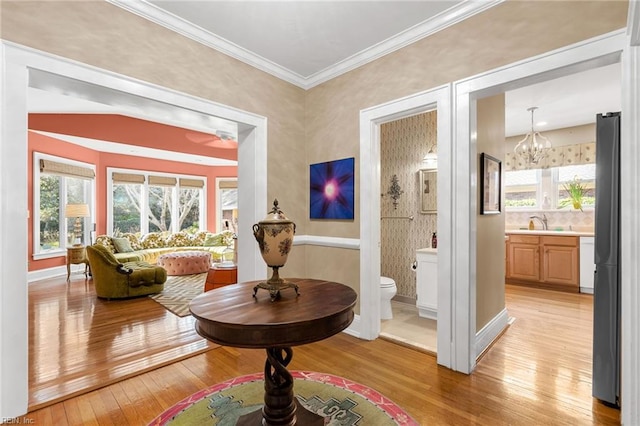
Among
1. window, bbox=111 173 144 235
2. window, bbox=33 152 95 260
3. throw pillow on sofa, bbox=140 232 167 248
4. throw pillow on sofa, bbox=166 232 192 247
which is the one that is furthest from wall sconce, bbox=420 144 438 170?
window, bbox=111 173 144 235

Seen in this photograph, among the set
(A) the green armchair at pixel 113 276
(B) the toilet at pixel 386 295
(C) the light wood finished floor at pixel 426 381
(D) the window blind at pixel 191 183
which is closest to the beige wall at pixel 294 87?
(B) the toilet at pixel 386 295

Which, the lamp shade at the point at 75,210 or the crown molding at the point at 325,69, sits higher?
the crown molding at the point at 325,69

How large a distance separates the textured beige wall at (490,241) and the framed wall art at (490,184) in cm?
6

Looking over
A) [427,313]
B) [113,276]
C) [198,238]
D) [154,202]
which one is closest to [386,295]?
[427,313]

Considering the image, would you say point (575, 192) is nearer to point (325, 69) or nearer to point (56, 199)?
point (325, 69)

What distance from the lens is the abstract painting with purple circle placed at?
3.24 meters

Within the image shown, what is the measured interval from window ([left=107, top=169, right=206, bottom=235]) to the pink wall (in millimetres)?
160

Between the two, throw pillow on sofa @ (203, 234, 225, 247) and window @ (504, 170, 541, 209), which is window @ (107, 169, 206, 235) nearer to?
throw pillow on sofa @ (203, 234, 225, 247)

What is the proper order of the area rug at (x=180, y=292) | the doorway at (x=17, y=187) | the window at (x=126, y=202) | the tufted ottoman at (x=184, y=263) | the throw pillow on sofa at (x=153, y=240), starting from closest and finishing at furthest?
the doorway at (x=17, y=187) → the area rug at (x=180, y=292) → the tufted ottoman at (x=184, y=263) → the throw pillow on sofa at (x=153, y=240) → the window at (x=126, y=202)

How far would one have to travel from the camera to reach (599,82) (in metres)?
3.66

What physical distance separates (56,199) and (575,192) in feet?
33.4

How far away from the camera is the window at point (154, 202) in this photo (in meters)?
7.75

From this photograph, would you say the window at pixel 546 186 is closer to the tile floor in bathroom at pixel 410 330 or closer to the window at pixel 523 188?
the window at pixel 523 188

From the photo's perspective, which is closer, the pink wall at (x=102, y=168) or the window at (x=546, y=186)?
the window at (x=546, y=186)
